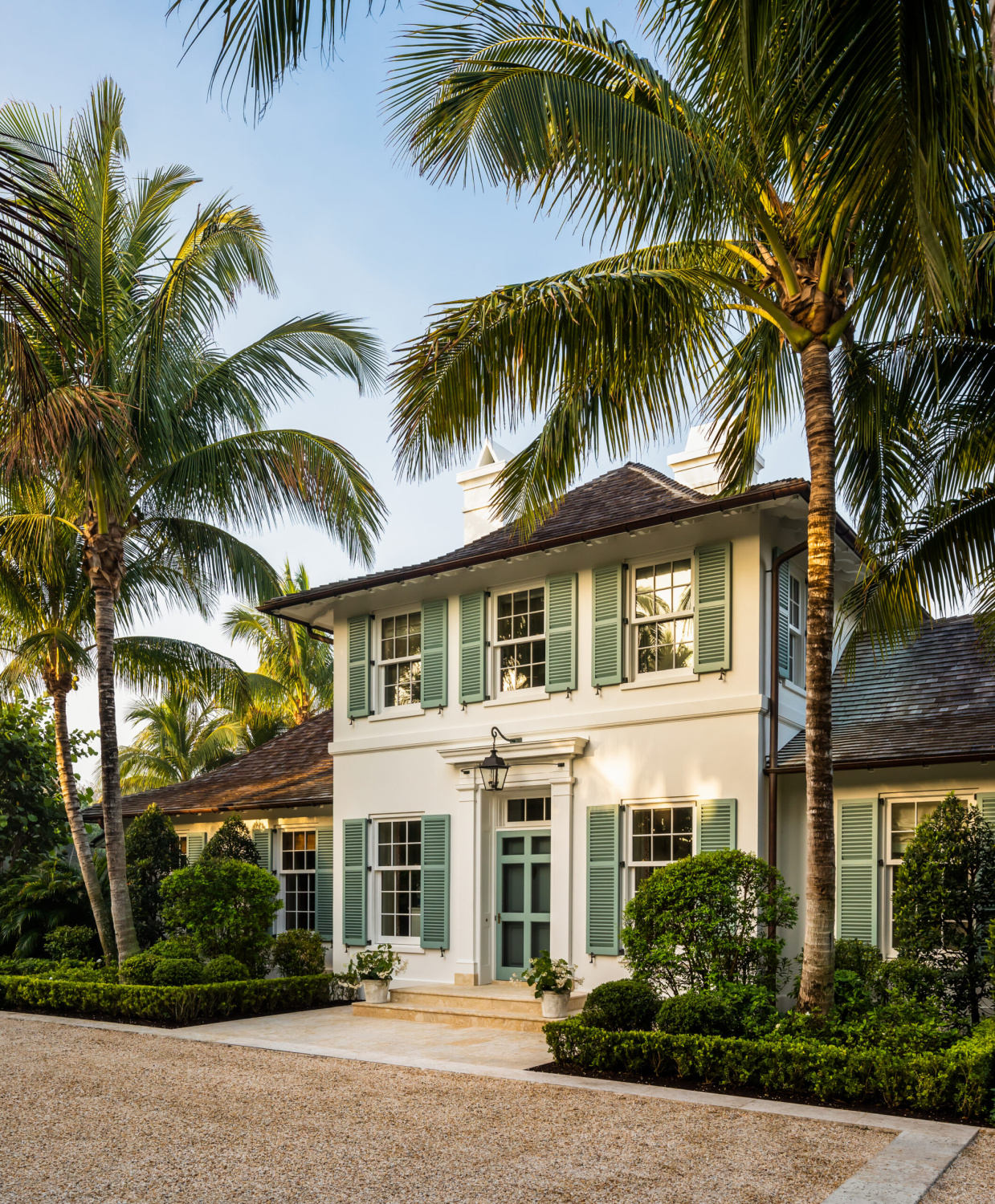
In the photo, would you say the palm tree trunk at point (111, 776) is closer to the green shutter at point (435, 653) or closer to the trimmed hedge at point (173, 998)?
the trimmed hedge at point (173, 998)

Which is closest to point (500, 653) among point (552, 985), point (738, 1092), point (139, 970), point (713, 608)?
point (713, 608)

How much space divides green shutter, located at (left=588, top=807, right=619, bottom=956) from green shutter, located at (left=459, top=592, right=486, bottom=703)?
2.38m

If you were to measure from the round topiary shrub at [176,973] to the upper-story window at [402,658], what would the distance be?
172 inches

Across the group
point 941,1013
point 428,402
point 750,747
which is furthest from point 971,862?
point 428,402

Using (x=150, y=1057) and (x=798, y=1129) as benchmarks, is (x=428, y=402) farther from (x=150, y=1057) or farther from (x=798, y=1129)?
(x=150, y=1057)

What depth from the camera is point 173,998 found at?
12.3 meters

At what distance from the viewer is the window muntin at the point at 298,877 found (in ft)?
55.4

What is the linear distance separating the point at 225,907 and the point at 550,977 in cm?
457

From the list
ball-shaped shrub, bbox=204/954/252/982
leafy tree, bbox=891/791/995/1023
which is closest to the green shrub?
ball-shaped shrub, bbox=204/954/252/982

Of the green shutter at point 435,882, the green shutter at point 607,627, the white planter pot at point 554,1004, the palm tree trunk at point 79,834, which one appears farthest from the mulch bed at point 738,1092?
the palm tree trunk at point 79,834

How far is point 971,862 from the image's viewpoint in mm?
9672

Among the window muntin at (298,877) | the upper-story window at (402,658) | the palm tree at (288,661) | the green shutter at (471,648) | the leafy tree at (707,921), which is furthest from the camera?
the palm tree at (288,661)

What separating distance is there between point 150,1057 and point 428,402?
6543 millimetres

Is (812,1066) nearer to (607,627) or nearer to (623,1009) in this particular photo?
(623,1009)
